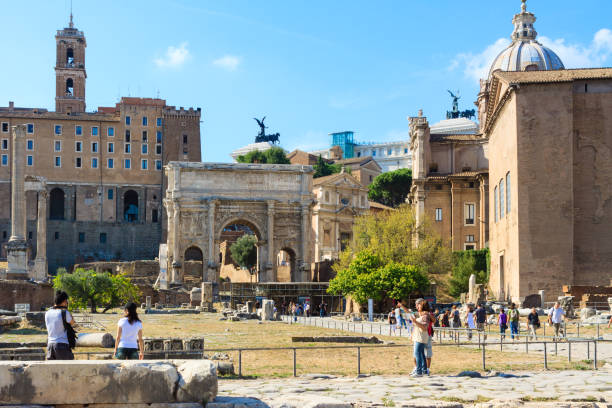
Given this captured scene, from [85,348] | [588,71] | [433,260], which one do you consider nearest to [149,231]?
[433,260]

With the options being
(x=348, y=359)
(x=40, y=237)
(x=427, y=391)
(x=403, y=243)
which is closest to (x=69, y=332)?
(x=427, y=391)

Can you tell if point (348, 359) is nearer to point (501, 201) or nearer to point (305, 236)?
point (501, 201)

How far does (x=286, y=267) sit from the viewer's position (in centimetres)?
6188

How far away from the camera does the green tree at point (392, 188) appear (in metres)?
83.2

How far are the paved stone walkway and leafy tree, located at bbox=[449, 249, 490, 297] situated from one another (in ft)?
91.1

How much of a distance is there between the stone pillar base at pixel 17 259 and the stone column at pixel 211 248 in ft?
43.9

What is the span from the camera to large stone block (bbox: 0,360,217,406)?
24.9 ft

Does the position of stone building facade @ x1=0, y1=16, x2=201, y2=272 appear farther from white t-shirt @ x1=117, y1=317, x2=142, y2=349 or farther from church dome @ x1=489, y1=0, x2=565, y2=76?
white t-shirt @ x1=117, y1=317, x2=142, y2=349

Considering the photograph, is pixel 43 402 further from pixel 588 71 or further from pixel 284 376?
pixel 588 71

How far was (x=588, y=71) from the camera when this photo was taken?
32.9m

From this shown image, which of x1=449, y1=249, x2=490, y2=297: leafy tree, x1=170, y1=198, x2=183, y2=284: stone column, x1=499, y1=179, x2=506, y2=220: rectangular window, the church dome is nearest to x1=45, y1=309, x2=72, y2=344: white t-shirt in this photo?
x1=499, y1=179, x2=506, y2=220: rectangular window

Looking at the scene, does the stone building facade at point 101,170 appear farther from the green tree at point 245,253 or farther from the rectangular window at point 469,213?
the rectangular window at point 469,213

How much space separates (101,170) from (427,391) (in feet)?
245

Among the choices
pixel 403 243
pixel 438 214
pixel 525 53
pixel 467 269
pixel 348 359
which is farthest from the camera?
pixel 525 53
